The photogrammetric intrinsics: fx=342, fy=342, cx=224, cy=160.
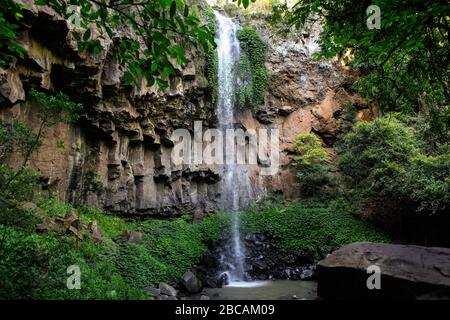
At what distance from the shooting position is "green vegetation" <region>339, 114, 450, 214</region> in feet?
40.6

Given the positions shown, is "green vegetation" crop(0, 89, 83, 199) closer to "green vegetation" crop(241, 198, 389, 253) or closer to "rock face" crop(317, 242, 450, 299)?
"rock face" crop(317, 242, 450, 299)

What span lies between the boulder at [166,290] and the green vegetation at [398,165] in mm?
8906

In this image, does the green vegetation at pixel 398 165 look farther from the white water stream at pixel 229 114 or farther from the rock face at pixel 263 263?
the white water stream at pixel 229 114

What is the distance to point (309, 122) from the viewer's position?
781 inches

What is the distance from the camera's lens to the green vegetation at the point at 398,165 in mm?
12383

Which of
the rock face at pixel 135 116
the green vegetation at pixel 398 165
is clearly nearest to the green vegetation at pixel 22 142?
the rock face at pixel 135 116

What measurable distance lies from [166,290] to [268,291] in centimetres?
324

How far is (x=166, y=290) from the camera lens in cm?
917

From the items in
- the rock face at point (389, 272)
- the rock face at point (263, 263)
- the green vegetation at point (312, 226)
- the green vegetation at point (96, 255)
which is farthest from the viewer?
the green vegetation at point (312, 226)

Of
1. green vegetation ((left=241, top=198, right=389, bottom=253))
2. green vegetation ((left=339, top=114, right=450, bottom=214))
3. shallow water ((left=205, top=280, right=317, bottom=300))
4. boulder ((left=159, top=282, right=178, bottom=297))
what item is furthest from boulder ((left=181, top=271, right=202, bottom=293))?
green vegetation ((left=339, top=114, right=450, bottom=214))

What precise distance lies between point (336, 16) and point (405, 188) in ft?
34.6

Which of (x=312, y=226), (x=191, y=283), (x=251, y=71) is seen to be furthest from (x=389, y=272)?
(x=251, y=71)

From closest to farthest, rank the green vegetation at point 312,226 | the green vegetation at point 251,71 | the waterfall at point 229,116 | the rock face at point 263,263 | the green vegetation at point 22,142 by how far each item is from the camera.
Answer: the green vegetation at point 22,142
the rock face at point 263,263
the green vegetation at point 312,226
the waterfall at point 229,116
the green vegetation at point 251,71
